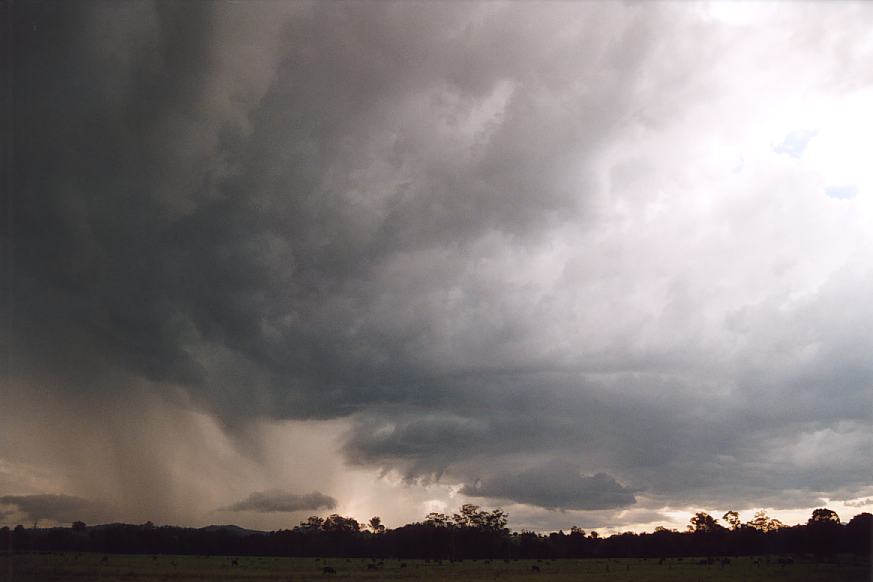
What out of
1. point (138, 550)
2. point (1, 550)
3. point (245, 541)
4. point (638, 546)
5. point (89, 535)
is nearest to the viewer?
point (1, 550)

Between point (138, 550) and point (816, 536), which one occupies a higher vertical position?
point (816, 536)

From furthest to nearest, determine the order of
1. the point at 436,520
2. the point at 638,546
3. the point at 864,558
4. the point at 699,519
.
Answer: the point at 699,519 → the point at 436,520 → the point at 638,546 → the point at 864,558

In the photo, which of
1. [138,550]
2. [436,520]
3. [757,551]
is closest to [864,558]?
[757,551]

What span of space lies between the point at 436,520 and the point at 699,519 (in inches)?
3310

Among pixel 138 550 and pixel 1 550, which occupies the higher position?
pixel 1 550

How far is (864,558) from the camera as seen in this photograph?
330ft

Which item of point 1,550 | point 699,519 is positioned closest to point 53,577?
point 1,550

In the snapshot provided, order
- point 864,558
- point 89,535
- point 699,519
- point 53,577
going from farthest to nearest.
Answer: point 699,519 < point 89,535 < point 864,558 < point 53,577

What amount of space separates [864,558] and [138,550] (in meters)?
136

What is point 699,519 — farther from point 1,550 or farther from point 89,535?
point 1,550

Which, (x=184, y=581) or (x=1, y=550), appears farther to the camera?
(x=184, y=581)

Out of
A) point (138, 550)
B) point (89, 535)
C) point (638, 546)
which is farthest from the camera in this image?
point (638, 546)

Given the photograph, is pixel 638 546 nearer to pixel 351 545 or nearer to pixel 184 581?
pixel 351 545

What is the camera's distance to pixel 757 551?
139500 mm
